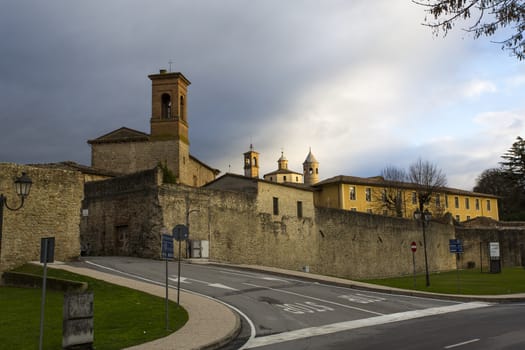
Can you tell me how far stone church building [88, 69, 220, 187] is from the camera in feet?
190

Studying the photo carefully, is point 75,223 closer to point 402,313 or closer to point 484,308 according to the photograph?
point 402,313

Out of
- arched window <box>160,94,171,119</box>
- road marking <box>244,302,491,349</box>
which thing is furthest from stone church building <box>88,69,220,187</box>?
road marking <box>244,302,491,349</box>

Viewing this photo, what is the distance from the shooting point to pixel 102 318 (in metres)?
14.1

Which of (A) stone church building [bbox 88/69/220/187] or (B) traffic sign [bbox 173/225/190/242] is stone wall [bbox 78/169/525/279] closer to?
(B) traffic sign [bbox 173/225/190/242]

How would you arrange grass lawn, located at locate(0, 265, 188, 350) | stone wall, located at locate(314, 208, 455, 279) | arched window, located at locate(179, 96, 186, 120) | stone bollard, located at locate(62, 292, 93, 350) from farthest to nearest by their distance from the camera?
arched window, located at locate(179, 96, 186, 120) → stone wall, located at locate(314, 208, 455, 279) → grass lawn, located at locate(0, 265, 188, 350) → stone bollard, located at locate(62, 292, 93, 350)

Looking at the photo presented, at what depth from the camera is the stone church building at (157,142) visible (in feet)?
190

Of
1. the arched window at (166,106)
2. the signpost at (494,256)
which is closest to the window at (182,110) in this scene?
the arched window at (166,106)

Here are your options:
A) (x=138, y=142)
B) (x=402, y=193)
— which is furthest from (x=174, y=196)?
(x=402, y=193)

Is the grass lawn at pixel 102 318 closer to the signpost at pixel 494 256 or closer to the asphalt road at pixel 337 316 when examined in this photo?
the asphalt road at pixel 337 316

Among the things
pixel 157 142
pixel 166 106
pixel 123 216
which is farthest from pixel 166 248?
pixel 166 106

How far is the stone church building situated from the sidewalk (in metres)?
38.6

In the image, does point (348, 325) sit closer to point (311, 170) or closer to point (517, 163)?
point (517, 163)

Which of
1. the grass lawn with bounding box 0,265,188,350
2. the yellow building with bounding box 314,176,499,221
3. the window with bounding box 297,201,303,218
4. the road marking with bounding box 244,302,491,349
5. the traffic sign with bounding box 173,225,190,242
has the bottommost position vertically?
the road marking with bounding box 244,302,491,349

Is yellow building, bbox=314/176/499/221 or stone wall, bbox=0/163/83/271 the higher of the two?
yellow building, bbox=314/176/499/221
